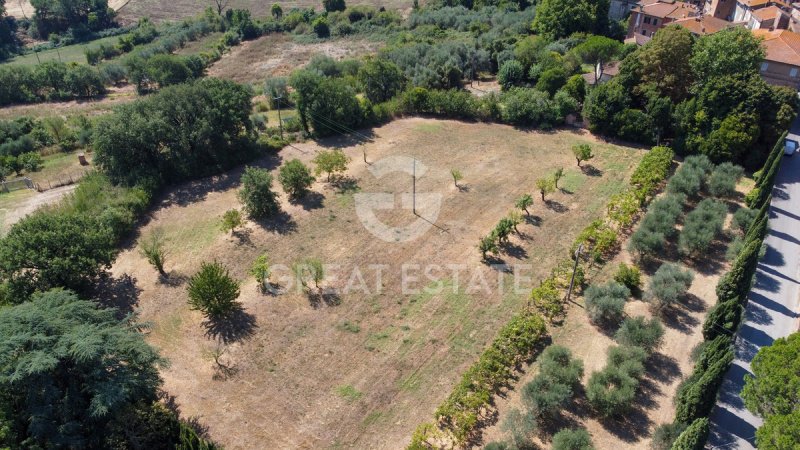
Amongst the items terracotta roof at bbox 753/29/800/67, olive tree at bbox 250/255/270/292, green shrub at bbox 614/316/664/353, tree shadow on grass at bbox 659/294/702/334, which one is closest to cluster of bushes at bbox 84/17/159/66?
olive tree at bbox 250/255/270/292

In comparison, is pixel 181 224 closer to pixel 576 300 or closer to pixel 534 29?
pixel 576 300

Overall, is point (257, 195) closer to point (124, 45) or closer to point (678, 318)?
point (678, 318)

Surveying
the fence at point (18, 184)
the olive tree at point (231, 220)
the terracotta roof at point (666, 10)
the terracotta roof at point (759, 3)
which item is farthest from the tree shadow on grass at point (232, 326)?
the terracotta roof at point (759, 3)

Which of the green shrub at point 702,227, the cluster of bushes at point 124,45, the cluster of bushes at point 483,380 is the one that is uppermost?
the cluster of bushes at point 124,45

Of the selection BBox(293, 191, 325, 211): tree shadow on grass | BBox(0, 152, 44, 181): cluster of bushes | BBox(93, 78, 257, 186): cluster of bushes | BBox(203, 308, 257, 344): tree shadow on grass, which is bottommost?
BBox(203, 308, 257, 344): tree shadow on grass

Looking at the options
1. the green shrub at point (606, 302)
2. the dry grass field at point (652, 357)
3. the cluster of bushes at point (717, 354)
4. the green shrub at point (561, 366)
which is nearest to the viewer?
the cluster of bushes at point (717, 354)

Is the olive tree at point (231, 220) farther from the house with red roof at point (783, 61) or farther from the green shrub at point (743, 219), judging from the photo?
the house with red roof at point (783, 61)

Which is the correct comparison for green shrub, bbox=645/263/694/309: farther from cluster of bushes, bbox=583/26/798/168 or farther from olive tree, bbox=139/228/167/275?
olive tree, bbox=139/228/167/275
